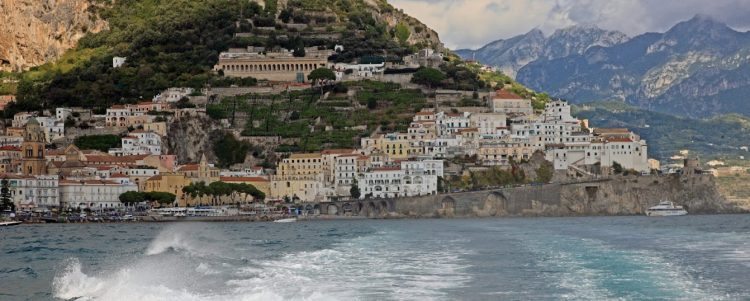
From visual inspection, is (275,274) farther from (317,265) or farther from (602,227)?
(602,227)

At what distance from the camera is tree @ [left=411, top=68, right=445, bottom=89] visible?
11256 cm

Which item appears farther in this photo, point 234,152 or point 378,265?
point 234,152

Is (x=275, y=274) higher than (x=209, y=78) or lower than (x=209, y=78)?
lower

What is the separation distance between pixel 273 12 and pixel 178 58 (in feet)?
40.5

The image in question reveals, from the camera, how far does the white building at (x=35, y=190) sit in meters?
90.6

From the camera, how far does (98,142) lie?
10519 cm

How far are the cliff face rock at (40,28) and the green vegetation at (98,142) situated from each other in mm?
31478

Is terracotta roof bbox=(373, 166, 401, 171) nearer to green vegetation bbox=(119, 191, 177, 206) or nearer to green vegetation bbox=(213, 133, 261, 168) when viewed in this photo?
green vegetation bbox=(213, 133, 261, 168)

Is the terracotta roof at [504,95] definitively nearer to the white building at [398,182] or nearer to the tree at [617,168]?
the tree at [617,168]

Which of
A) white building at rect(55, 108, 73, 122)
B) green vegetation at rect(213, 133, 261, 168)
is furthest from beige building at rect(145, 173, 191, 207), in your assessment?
white building at rect(55, 108, 73, 122)

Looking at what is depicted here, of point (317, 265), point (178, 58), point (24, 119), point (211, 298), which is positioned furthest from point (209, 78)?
point (211, 298)

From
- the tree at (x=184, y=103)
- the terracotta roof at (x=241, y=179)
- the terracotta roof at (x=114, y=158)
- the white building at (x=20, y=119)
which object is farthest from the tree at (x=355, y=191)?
the white building at (x=20, y=119)

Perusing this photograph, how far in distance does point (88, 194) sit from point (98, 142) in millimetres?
13346

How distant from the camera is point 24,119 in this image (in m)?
111
